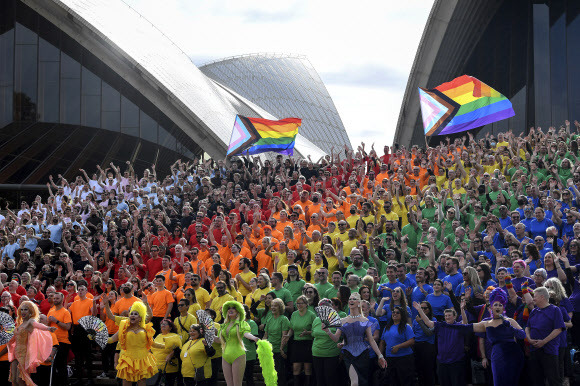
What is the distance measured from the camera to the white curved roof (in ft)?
88.9

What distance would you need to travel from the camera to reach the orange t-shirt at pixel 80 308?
12461 millimetres

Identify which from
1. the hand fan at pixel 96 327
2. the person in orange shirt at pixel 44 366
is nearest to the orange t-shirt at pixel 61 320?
the person in orange shirt at pixel 44 366

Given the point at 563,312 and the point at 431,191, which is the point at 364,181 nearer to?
the point at 431,191

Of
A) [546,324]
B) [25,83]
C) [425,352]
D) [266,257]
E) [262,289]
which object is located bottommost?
[425,352]

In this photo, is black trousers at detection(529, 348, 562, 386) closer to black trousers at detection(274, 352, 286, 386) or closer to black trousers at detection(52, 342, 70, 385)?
black trousers at detection(274, 352, 286, 386)

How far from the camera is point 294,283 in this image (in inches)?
457

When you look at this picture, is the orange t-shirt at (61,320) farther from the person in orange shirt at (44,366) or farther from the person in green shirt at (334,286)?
the person in green shirt at (334,286)

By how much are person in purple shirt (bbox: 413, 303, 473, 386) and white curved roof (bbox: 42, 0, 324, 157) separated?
705 inches

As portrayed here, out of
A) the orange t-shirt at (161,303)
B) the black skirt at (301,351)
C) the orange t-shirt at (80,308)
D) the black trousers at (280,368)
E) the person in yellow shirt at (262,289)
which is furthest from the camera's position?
the orange t-shirt at (80,308)

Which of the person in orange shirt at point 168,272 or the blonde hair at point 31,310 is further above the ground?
the person in orange shirt at point 168,272

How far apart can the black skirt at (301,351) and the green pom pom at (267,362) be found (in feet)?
2.47

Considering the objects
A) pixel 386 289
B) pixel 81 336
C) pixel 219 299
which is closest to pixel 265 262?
pixel 219 299

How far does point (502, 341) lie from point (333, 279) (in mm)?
2717

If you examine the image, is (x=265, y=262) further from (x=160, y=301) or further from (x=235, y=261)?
(x=160, y=301)
